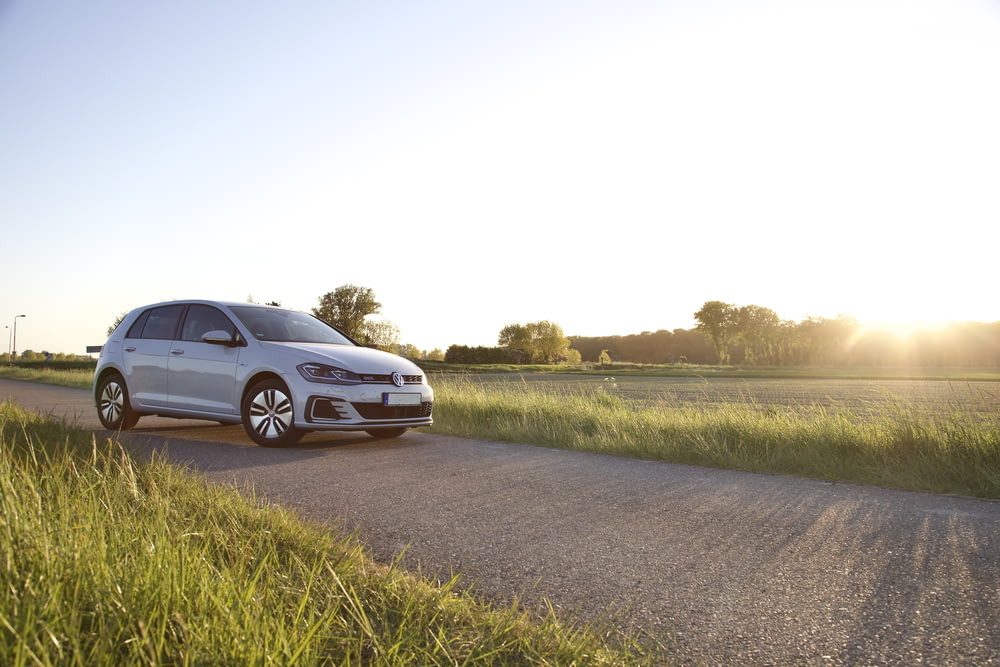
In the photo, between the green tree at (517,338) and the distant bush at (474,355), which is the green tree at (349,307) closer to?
the distant bush at (474,355)

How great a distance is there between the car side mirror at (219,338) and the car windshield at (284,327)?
9.9 inches

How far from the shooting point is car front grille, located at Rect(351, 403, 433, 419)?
728cm

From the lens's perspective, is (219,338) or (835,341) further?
(835,341)

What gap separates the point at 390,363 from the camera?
25.7ft

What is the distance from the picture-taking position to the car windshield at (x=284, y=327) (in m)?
7.96

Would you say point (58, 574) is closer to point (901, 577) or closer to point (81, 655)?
point (81, 655)

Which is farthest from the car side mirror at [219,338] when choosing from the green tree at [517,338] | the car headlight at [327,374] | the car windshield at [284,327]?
the green tree at [517,338]

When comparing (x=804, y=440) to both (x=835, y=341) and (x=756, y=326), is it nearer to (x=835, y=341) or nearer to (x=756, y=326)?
(x=835, y=341)

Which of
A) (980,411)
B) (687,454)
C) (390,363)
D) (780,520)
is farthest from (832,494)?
(390,363)

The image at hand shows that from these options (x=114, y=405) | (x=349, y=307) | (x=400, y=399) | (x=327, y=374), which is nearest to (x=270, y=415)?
(x=327, y=374)

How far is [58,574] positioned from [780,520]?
3.97 metres

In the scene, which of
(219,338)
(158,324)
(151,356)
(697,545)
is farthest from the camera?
(158,324)

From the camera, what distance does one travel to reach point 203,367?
7.95 meters

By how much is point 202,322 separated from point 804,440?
723 centimetres
